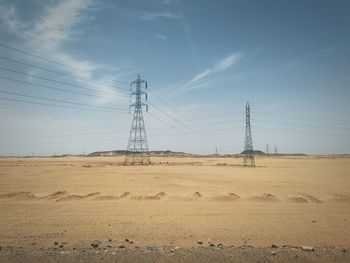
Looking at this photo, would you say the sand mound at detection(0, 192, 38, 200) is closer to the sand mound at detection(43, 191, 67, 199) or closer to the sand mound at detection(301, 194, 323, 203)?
the sand mound at detection(43, 191, 67, 199)

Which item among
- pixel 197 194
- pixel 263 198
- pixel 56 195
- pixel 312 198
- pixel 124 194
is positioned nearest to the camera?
pixel 263 198

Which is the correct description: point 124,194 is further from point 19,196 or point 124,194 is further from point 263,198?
point 263,198

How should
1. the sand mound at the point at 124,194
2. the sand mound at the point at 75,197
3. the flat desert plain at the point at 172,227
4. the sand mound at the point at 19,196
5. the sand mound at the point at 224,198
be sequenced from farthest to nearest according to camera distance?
the sand mound at the point at 124,194 < the sand mound at the point at 19,196 < the sand mound at the point at 224,198 < the sand mound at the point at 75,197 < the flat desert plain at the point at 172,227

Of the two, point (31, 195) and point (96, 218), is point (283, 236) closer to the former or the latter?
point (96, 218)

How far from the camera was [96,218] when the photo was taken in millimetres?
13383

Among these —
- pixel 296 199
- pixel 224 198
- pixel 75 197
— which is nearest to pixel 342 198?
pixel 296 199

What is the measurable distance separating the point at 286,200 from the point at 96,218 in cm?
1093

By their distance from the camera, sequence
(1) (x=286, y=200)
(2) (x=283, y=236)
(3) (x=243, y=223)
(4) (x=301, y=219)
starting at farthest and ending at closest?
1. (1) (x=286, y=200)
2. (4) (x=301, y=219)
3. (3) (x=243, y=223)
4. (2) (x=283, y=236)

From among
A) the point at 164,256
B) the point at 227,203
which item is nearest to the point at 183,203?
the point at 227,203

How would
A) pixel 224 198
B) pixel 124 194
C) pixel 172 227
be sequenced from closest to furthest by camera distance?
pixel 172 227 → pixel 224 198 → pixel 124 194

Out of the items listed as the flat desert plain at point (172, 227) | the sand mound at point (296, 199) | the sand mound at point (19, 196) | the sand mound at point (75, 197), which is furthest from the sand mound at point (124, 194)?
the sand mound at point (296, 199)

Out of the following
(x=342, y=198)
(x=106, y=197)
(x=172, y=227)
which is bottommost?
(x=172, y=227)

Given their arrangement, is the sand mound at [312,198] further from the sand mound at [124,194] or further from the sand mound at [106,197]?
the sand mound at [106,197]

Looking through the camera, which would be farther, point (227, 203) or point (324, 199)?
point (324, 199)
